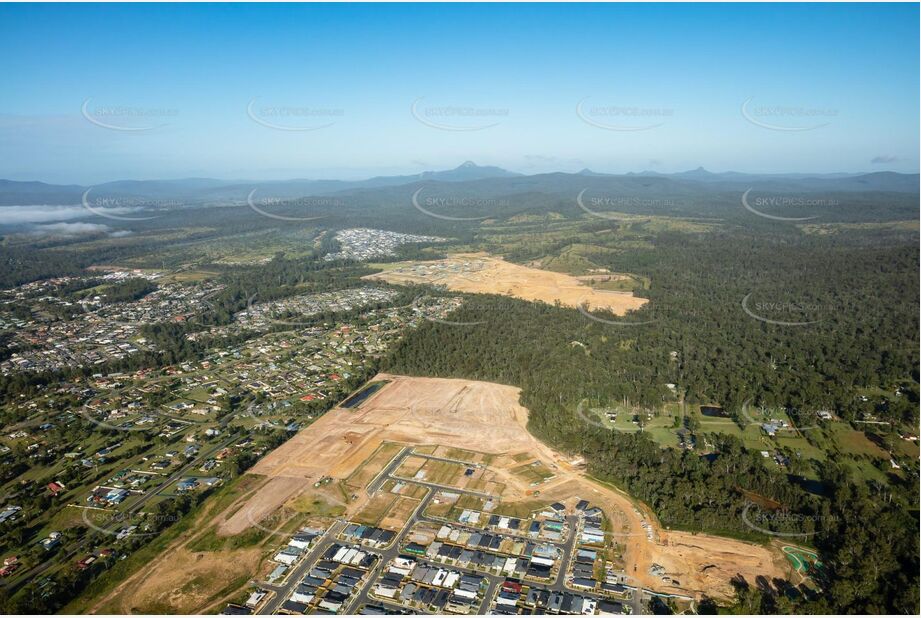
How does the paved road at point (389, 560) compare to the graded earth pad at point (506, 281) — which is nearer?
the paved road at point (389, 560)

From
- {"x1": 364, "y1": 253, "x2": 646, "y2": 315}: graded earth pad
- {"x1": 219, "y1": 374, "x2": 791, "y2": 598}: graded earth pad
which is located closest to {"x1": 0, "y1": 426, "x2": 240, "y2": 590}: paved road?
{"x1": 219, "y1": 374, "x2": 791, "y2": 598}: graded earth pad

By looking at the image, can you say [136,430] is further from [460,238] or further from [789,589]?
[460,238]

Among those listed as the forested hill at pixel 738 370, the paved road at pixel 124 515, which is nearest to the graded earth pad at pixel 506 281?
the forested hill at pixel 738 370

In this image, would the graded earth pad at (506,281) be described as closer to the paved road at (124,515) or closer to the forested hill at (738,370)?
the forested hill at (738,370)

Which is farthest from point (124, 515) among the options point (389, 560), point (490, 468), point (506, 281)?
point (506, 281)

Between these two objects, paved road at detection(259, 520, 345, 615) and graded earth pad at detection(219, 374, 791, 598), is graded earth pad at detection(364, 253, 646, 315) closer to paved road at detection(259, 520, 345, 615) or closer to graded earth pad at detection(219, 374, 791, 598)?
graded earth pad at detection(219, 374, 791, 598)
